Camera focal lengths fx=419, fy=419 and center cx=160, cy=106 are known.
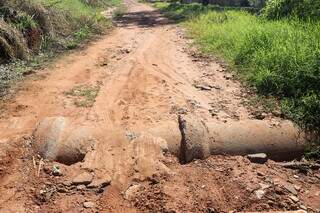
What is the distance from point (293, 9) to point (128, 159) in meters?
6.78

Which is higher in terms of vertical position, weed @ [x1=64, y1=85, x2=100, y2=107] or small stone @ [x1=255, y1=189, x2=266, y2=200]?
weed @ [x1=64, y1=85, x2=100, y2=107]

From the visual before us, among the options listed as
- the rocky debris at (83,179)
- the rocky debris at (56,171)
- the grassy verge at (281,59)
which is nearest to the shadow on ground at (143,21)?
the grassy verge at (281,59)

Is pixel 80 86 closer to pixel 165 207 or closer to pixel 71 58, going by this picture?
pixel 71 58

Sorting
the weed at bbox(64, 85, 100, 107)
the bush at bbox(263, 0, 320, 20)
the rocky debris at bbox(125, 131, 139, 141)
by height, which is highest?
the bush at bbox(263, 0, 320, 20)

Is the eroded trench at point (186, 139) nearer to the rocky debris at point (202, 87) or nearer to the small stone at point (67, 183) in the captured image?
the small stone at point (67, 183)

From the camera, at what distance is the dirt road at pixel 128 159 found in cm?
364

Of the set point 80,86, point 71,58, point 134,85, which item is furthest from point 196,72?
point 71,58

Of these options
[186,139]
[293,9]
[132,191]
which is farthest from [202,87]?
[293,9]

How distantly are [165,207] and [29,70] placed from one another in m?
4.20

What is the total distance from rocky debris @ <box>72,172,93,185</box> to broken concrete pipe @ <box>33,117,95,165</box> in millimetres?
294

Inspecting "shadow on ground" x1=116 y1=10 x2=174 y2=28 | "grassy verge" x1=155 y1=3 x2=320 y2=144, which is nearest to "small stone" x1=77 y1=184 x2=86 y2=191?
"grassy verge" x1=155 y1=3 x2=320 y2=144

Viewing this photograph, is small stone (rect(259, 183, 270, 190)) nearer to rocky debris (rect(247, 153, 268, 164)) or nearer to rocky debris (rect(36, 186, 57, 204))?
rocky debris (rect(247, 153, 268, 164))

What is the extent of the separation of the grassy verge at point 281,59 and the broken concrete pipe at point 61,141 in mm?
2387

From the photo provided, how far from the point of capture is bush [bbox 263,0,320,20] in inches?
340
